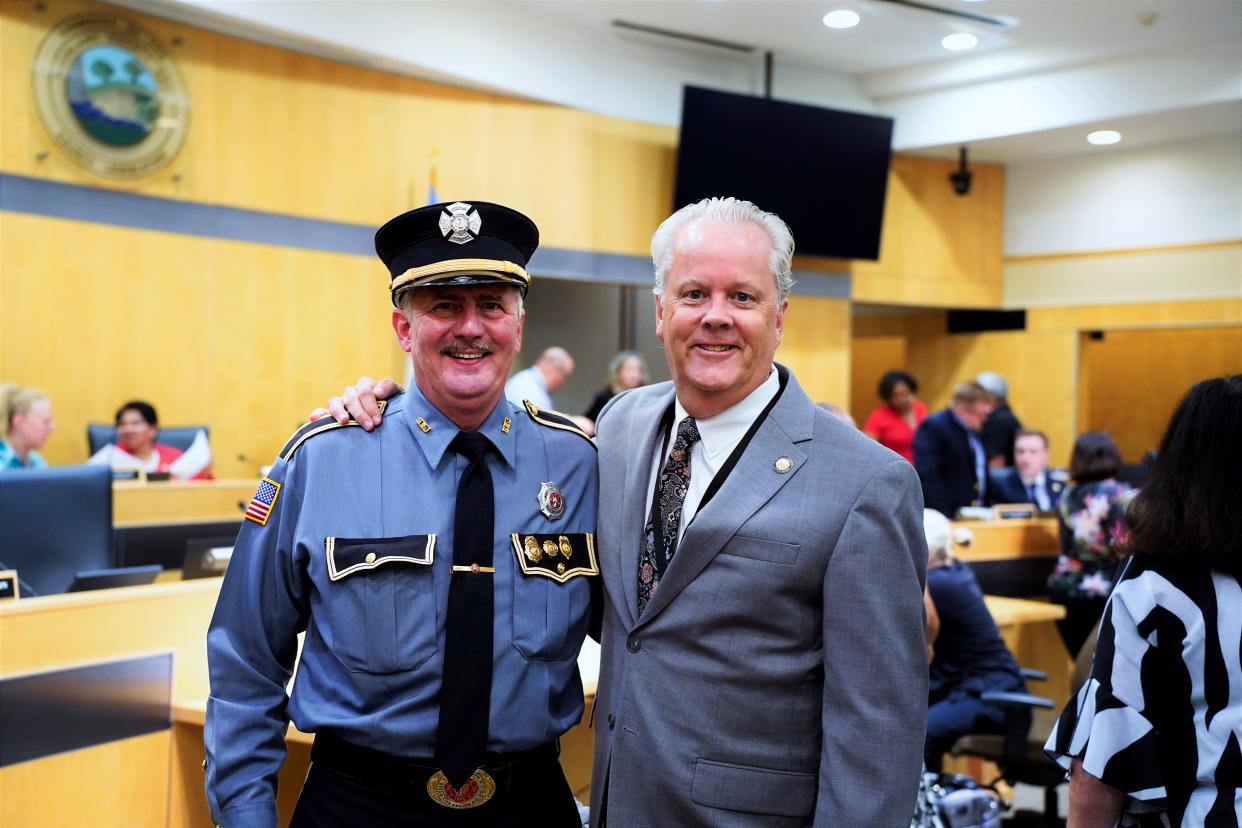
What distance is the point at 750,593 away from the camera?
1.70 metres

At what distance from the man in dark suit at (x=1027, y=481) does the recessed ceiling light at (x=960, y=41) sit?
3.53m

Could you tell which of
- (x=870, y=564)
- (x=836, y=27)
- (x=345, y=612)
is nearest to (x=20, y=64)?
(x=836, y=27)

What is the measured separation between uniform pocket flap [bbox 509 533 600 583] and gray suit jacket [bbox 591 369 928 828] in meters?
0.15

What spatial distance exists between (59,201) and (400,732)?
619 cm

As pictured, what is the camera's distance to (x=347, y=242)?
26.8 ft

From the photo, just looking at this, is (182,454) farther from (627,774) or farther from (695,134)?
(627,774)

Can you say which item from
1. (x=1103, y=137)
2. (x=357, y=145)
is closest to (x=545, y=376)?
(x=357, y=145)

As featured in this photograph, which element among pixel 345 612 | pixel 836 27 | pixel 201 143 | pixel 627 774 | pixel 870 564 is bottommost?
pixel 627 774

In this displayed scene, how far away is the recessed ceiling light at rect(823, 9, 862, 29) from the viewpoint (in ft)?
28.0

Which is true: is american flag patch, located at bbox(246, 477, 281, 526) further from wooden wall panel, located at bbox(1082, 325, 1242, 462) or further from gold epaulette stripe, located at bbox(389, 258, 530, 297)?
wooden wall panel, located at bbox(1082, 325, 1242, 462)

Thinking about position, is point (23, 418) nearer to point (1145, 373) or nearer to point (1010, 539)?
point (1010, 539)

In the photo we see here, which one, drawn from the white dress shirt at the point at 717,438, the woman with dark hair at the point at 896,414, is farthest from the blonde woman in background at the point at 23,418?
the woman with dark hair at the point at 896,414

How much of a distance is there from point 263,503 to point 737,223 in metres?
0.86

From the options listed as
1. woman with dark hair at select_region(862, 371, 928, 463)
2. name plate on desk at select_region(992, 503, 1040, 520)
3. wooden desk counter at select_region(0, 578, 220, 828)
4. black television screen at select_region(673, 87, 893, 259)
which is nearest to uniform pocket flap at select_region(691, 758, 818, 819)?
wooden desk counter at select_region(0, 578, 220, 828)
